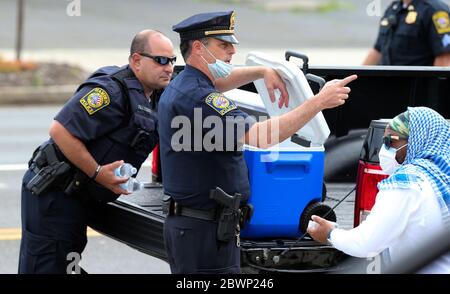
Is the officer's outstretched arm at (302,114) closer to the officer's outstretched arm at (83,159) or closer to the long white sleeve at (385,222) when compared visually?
the long white sleeve at (385,222)

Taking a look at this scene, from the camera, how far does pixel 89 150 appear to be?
208 inches

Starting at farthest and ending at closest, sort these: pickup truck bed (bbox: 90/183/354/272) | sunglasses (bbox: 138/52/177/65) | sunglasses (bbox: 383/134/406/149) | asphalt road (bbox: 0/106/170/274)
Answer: asphalt road (bbox: 0/106/170/274) < sunglasses (bbox: 138/52/177/65) < pickup truck bed (bbox: 90/183/354/272) < sunglasses (bbox: 383/134/406/149)

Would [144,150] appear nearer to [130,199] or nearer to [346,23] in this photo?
Result: [130,199]

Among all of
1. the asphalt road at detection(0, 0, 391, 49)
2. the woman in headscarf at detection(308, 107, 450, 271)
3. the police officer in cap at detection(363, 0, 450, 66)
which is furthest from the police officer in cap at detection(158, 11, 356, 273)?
the asphalt road at detection(0, 0, 391, 49)

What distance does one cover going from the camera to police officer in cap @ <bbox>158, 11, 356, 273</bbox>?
15.1 feet

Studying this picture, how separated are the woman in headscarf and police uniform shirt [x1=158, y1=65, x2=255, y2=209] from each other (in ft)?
2.14

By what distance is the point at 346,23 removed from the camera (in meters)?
22.6

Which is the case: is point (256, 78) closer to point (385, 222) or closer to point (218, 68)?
point (218, 68)

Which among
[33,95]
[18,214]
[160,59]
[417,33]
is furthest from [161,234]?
[33,95]

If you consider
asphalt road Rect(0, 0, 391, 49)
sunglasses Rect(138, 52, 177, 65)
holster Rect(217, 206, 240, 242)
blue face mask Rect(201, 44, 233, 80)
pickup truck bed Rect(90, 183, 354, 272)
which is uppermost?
blue face mask Rect(201, 44, 233, 80)

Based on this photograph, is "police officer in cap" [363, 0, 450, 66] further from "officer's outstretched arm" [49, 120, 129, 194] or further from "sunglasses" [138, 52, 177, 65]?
"officer's outstretched arm" [49, 120, 129, 194]

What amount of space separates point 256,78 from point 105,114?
0.74 meters
